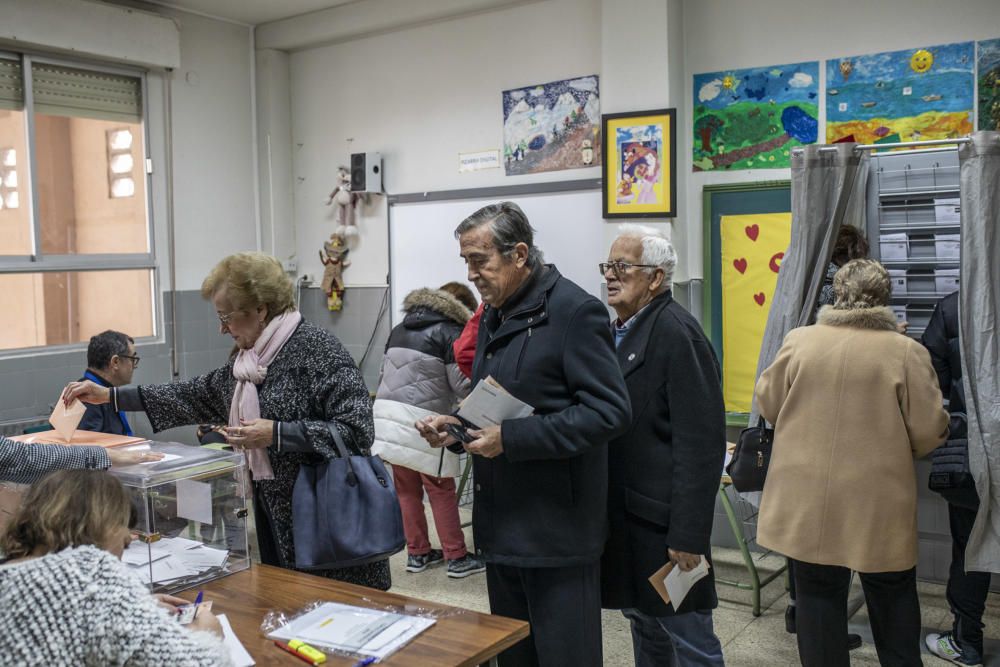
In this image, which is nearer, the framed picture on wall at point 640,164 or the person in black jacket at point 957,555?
the person in black jacket at point 957,555

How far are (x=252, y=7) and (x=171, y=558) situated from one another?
4490 millimetres

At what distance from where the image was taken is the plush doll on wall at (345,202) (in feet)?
19.5

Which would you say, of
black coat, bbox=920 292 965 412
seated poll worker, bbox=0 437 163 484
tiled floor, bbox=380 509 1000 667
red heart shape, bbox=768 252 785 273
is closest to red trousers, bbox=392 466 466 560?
tiled floor, bbox=380 509 1000 667

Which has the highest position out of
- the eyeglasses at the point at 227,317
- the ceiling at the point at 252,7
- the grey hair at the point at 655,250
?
the ceiling at the point at 252,7

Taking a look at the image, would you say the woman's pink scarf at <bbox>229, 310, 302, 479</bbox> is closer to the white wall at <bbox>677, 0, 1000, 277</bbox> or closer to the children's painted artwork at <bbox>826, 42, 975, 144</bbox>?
the white wall at <bbox>677, 0, 1000, 277</bbox>

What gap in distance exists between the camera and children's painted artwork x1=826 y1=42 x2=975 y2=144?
385 cm

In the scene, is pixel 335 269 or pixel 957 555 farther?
pixel 335 269

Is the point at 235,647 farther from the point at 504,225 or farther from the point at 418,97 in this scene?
the point at 418,97

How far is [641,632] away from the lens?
2.51 meters

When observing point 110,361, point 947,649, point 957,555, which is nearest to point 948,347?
point 957,555

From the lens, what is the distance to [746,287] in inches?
175

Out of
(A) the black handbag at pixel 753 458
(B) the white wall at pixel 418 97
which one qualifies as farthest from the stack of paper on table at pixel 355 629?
(B) the white wall at pixel 418 97

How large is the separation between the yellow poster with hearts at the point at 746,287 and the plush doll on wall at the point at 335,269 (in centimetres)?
267

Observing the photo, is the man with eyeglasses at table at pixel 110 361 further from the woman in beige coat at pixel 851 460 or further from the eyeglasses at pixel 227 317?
the woman in beige coat at pixel 851 460
